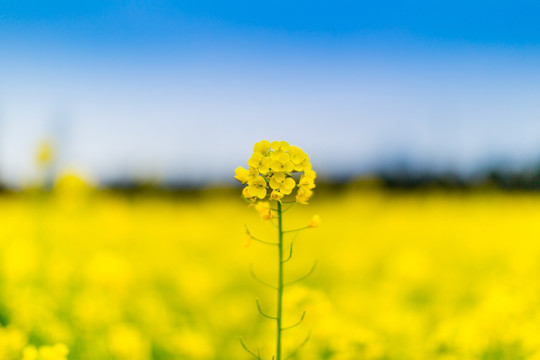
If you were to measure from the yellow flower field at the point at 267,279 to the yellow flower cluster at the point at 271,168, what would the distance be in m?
1.02

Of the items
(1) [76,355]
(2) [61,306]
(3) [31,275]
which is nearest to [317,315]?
(1) [76,355]

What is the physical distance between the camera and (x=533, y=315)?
3459 mm

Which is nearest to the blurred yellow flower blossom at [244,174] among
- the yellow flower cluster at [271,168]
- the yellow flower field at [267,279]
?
the yellow flower cluster at [271,168]

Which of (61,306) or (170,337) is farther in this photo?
(61,306)

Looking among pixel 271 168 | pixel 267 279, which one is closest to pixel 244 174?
pixel 271 168

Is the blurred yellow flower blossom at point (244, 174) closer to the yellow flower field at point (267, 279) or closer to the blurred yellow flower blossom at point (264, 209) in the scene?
the blurred yellow flower blossom at point (264, 209)

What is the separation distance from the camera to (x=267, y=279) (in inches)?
266

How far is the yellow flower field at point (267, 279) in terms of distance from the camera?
10.3 ft

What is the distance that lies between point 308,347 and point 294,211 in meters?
10.8

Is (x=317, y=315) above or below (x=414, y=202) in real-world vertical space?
above

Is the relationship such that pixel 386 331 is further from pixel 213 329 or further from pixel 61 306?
pixel 61 306

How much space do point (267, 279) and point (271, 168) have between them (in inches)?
204

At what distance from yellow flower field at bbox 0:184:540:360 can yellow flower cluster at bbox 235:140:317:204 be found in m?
1.02

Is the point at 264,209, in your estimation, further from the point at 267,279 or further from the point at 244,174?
the point at 267,279
